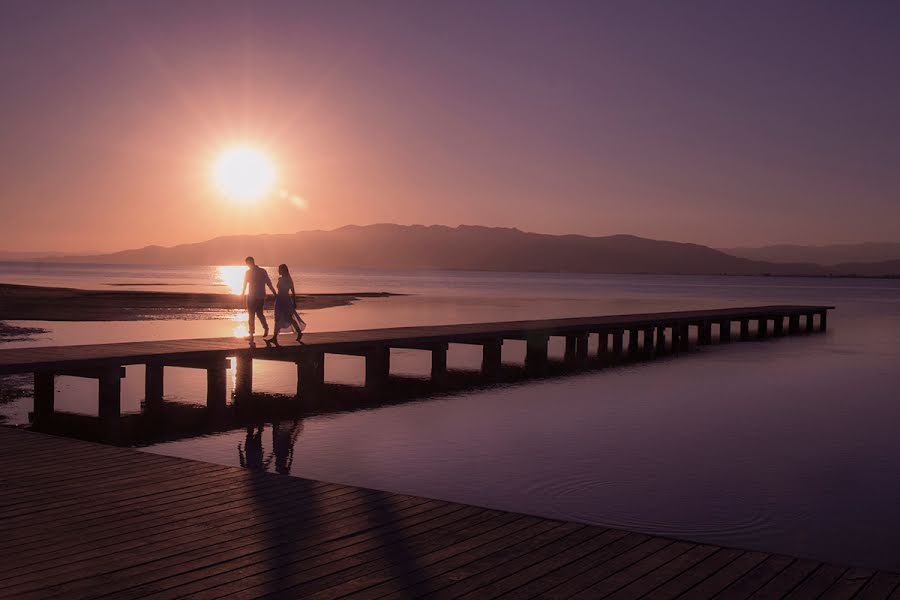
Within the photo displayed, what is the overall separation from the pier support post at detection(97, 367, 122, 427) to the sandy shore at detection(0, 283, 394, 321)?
84.5 ft

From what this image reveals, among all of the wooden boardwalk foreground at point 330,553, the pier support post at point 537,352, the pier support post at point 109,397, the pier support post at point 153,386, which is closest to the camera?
the wooden boardwalk foreground at point 330,553

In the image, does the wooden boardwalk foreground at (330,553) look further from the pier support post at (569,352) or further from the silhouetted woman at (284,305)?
the pier support post at (569,352)

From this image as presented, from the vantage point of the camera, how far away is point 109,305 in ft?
160

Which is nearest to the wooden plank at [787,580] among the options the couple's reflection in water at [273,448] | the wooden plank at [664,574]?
the wooden plank at [664,574]

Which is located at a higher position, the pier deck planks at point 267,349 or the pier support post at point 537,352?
the pier deck planks at point 267,349

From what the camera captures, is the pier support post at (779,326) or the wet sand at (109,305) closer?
the wet sand at (109,305)

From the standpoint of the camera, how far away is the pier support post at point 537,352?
83.0ft

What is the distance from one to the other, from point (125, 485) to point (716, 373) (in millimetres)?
21052

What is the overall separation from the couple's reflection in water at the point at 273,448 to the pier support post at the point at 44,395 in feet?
11.7

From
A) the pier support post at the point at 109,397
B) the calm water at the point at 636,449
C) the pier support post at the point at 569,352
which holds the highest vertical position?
the pier support post at the point at 109,397

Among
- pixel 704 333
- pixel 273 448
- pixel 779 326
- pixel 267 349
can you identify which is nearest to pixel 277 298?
pixel 267 349

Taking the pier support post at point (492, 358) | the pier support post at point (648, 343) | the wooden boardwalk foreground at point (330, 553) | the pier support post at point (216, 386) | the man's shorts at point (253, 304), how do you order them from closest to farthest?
1. the wooden boardwalk foreground at point (330, 553)
2. the pier support post at point (216, 386)
3. the man's shorts at point (253, 304)
4. the pier support post at point (492, 358)
5. the pier support post at point (648, 343)

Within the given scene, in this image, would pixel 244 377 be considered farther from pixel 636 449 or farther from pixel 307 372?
pixel 636 449

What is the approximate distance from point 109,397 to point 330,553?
9.44m
